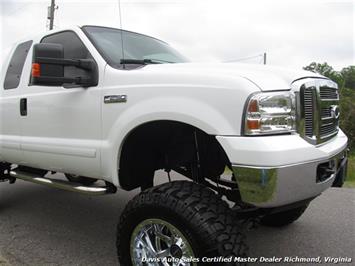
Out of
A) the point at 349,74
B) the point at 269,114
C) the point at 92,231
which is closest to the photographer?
the point at 269,114

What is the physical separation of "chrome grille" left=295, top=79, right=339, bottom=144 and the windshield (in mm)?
1451

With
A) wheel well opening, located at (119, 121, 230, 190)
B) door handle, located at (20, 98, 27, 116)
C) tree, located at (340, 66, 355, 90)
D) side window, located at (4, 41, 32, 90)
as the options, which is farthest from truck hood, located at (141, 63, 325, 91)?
tree, located at (340, 66, 355, 90)

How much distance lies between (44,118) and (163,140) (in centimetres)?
130

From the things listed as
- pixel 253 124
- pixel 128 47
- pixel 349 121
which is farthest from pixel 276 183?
pixel 349 121

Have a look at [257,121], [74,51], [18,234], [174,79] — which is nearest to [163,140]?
[174,79]

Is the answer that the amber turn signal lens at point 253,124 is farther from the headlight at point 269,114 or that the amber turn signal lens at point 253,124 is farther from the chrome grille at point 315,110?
the chrome grille at point 315,110

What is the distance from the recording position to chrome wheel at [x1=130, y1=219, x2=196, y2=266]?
Answer: 2.46 metres

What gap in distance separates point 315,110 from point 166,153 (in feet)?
4.01

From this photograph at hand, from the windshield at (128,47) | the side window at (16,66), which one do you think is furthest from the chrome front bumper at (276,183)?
the side window at (16,66)

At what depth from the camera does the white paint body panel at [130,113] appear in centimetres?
229

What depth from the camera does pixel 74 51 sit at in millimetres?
3553

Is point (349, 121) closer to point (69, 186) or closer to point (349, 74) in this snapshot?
point (69, 186)

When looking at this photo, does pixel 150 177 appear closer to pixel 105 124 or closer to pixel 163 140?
pixel 163 140

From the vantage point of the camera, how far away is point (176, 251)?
2.51 meters
